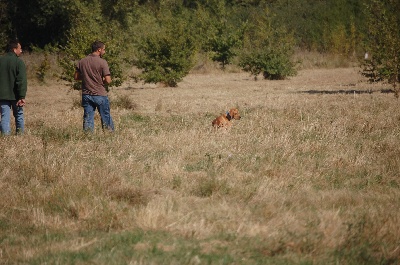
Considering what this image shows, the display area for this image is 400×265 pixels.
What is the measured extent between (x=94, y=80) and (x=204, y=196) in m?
4.63

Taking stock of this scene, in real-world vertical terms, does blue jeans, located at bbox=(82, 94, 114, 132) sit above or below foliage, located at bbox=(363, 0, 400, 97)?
below

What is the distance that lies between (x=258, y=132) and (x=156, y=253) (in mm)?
5397

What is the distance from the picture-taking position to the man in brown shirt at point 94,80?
8883mm

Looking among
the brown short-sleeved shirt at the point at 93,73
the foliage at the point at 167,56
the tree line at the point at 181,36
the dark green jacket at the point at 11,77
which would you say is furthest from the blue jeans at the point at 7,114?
the foliage at the point at 167,56

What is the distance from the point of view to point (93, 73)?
8891mm

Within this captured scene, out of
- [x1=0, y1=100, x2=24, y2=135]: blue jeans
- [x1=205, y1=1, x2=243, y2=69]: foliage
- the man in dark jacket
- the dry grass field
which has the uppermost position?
[x1=205, y1=1, x2=243, y2=69]: foliage

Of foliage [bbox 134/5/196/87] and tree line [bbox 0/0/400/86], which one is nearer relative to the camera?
tree line [bbox 0/0/400/86]

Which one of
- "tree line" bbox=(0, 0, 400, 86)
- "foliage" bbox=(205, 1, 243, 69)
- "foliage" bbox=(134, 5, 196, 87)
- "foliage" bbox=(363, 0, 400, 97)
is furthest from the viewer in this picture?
"foliage" bbox=(205, 1, 243, 69)

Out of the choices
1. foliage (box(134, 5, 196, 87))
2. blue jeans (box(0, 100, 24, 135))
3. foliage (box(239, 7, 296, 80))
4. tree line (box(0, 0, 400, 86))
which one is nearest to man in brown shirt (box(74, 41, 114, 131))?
Result: blue jeans (box(0, 100, 24, 135))

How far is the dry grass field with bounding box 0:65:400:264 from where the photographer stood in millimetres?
3664

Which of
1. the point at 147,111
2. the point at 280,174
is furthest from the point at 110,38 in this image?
the point at 280,174

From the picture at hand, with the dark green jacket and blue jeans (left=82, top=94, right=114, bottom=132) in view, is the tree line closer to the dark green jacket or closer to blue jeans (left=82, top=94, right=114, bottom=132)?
the dark green jacket

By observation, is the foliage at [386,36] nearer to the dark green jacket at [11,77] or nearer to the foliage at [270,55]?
the foliage at [270,55]

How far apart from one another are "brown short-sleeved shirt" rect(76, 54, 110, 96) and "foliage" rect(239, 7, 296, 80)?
20.5 meters
